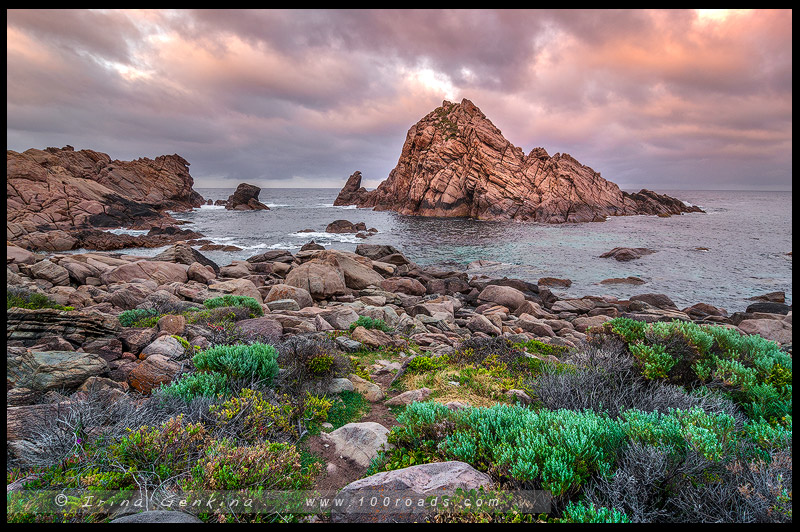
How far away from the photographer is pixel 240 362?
6262 mm

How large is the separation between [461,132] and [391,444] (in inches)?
3891

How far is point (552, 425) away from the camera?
411 cm

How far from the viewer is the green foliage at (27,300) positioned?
9.61m

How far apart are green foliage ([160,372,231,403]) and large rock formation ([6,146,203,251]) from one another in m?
38.4

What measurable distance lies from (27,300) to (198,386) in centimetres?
855

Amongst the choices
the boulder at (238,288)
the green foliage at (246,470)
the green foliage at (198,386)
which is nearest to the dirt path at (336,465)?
the green foliage at (246,470)

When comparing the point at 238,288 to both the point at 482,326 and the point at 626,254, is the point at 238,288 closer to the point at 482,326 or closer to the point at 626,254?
the point at 482,326

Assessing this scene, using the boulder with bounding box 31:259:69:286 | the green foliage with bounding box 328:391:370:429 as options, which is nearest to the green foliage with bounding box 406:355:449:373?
the green foliage with bounding box 328:391:370:429

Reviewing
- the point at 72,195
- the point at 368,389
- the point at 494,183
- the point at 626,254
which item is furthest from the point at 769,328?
the point at 72,195

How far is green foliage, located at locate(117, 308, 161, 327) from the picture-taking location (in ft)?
30.6

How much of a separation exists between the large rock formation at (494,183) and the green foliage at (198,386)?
75.4 m

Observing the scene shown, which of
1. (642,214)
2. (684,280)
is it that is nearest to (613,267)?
(684,280)

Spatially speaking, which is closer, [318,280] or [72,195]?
[318,280]

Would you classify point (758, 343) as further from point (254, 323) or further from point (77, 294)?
point (77, 294)
